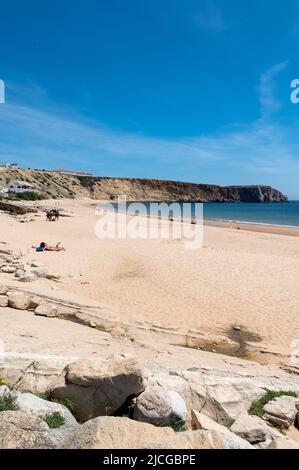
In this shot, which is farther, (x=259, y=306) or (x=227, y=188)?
(x=227, y=188)

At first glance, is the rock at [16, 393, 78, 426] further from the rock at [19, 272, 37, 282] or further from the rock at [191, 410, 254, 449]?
the rock at [19, 272, 37, 282]

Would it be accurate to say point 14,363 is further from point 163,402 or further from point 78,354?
point 163,402

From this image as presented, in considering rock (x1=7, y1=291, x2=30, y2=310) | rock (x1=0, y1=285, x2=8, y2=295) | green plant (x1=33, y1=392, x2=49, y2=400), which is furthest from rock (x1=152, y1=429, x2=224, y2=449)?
rock (x1=0, y1=285, x2=8, y2=295)

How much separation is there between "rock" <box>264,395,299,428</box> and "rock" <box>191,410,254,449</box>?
4.05ft

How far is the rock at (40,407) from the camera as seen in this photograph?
12.0 feet

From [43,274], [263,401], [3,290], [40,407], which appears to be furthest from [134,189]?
[40,407]

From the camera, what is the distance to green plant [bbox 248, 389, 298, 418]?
4.76m

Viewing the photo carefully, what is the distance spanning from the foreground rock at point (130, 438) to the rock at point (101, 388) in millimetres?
1071

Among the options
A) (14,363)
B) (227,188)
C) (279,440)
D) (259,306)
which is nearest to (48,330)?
(14,363)

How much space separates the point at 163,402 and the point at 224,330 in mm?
5384

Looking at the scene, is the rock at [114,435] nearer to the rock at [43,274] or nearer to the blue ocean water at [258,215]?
the rock at [43,274]

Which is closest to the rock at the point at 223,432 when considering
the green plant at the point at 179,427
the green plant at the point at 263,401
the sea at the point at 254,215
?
the green plant at the point at 179,427

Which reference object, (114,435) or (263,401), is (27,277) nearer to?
(263,401)
